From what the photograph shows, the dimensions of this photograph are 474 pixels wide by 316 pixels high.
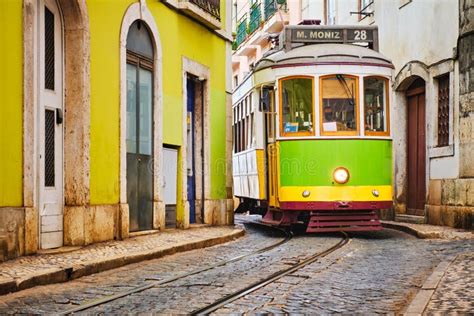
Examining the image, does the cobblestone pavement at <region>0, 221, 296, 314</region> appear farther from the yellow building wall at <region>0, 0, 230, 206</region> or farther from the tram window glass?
the tram window glass

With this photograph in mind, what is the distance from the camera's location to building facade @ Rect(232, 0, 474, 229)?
17406 millimetres

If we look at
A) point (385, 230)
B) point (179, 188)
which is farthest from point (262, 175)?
point (385, 230)

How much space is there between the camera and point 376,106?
50.4 ft

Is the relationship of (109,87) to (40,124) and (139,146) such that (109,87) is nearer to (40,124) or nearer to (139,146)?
(139,146)

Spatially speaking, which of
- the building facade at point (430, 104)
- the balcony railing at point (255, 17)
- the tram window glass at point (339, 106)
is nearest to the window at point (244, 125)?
the building facade at point (430, 104)

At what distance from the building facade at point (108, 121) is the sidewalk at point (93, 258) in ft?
1.23

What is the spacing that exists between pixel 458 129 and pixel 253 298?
1102 cm

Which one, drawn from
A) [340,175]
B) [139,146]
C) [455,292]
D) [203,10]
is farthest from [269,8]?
[455,292]

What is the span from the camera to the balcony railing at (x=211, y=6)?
56.8 feet

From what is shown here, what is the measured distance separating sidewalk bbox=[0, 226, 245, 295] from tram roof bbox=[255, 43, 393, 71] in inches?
126

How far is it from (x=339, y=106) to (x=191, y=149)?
152 inches

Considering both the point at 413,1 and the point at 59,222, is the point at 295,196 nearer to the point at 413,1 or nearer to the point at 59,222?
the point at 59,222

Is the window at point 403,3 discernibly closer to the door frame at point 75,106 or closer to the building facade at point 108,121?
the building facade at point 108,121

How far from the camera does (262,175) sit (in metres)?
16.7
